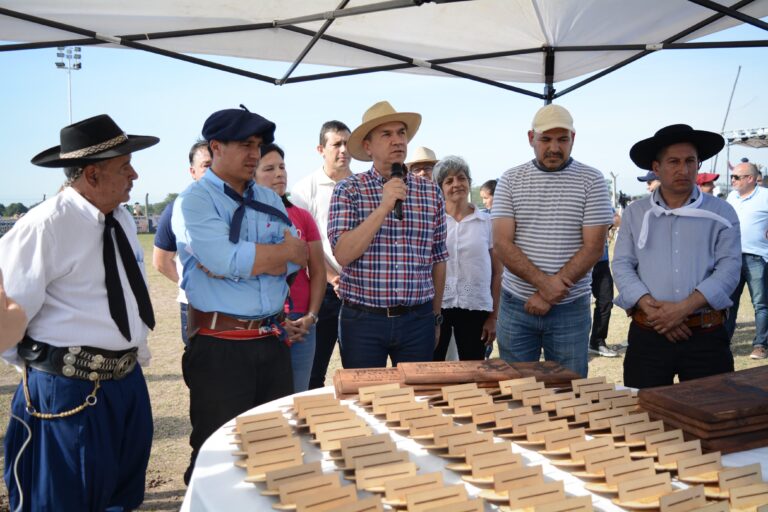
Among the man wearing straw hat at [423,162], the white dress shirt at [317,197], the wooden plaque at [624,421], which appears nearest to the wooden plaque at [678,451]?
the wooden plaque at [624,421]

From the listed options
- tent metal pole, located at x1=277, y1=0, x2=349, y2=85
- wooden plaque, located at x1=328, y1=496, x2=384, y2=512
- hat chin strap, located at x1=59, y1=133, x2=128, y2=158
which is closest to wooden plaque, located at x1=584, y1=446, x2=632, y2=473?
wooden plaque, located at x1=328, y1=496, x2=384, y2=512

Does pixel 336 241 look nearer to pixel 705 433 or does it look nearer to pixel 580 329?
pixel 580 329

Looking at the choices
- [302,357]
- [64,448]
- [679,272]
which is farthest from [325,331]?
[679,272]

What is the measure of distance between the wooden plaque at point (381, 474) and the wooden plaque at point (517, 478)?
18cm

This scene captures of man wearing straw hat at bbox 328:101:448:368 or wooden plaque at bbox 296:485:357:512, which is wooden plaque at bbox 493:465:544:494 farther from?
man wearing straw hat at bbox 328:101:448:368

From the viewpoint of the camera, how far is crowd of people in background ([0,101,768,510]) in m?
1.98

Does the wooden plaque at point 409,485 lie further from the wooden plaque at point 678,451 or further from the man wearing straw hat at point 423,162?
the man wearing straw hat at point 423,162

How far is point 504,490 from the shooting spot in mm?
1147

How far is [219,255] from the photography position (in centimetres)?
218

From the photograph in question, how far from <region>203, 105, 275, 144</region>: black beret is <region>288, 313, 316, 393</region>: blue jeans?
111 centimetres

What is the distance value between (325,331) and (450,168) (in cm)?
132

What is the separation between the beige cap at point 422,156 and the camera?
4617mm

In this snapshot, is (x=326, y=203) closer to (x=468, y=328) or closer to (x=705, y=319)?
(x=468, y=328)

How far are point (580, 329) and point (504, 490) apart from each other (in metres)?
1.97
